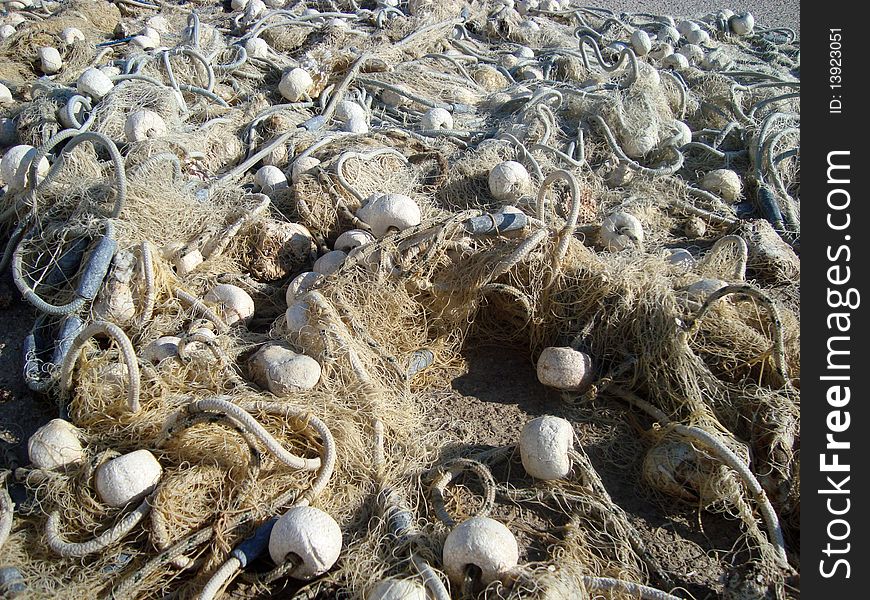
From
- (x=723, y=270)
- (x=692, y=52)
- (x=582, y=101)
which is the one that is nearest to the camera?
(x=723, y=270)

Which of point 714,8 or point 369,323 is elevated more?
point 369,323

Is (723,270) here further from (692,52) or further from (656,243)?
(692,52)

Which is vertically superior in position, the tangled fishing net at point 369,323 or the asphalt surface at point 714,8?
the tangled fishing net at point 369,323

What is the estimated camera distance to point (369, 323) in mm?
3029

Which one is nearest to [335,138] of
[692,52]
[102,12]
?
[102,12]

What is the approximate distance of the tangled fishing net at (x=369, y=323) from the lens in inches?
88.6

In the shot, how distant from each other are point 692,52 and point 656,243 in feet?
13.9

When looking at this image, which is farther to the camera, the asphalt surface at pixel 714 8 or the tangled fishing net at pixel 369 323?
the asphalt surface at pixel 714 8

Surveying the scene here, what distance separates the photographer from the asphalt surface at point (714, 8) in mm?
9367

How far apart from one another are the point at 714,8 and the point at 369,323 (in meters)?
9.01

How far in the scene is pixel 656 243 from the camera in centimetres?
399

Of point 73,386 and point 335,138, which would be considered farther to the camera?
point 335,138

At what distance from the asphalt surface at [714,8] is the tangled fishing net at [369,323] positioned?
5.00 m
